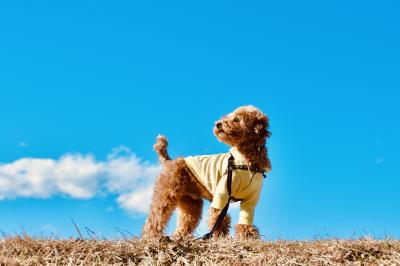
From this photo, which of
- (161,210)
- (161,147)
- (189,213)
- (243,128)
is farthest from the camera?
(161,147)

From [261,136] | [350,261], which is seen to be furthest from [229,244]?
[261,136]

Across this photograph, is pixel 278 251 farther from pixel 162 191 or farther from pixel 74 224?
pixel 162 191

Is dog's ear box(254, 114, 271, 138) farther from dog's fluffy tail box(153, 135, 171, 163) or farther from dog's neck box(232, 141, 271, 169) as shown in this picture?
dog's fluffy tail box(153, 135, 171, 163)

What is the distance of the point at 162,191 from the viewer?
8.65m

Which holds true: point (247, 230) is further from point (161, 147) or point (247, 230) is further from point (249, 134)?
point (161, 147)

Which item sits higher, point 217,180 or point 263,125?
point 263,125

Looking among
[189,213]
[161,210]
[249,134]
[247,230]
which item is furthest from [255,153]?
[161,210]

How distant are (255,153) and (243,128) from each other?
1.38 feet

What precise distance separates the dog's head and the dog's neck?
7 centimetres

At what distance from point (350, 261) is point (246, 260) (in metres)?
1.05

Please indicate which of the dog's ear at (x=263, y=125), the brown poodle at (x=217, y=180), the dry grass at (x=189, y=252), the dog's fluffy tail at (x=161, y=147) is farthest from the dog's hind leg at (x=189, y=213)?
the dry grass at (x=189, y=252)

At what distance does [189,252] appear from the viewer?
537cm

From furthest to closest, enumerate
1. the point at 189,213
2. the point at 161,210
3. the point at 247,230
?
the point at 189,213 → the point at 161,210 → the point at 247,230

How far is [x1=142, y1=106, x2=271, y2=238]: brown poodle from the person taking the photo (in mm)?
7859
